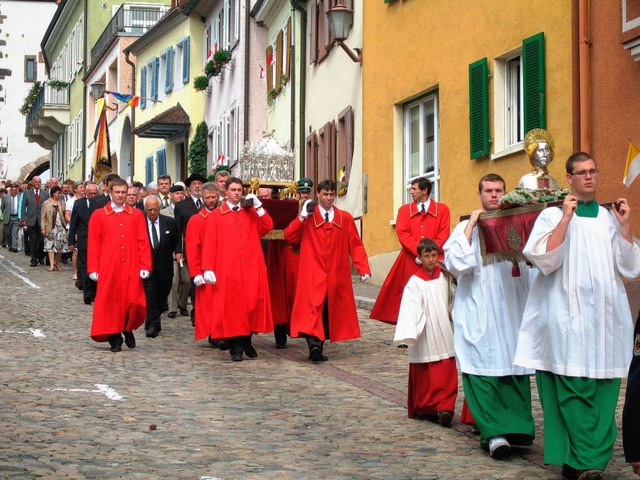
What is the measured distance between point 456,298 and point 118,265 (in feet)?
22.2

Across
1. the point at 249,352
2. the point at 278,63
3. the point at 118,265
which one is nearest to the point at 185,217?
the point at 118,265

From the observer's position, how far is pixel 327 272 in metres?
14.9

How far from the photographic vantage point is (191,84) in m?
46.1

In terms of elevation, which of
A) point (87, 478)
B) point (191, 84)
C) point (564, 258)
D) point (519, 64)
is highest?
point (191, 84)

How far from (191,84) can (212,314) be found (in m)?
32.0

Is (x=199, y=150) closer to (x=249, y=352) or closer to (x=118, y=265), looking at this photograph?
(x=118, y=265)

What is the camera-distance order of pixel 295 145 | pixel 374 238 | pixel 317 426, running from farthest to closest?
pixel 295 145, pixel 374 238, pixel 317 426

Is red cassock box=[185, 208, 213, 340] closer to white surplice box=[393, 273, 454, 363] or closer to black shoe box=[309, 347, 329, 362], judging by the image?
black shoe box=[309, 347, 329, 362]

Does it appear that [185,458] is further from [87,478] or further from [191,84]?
[191,84]

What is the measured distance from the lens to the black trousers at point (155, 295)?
17.5m

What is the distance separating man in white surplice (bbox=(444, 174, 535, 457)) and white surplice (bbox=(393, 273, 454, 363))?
1.07 meters

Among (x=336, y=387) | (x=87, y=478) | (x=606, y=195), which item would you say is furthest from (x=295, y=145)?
(x=87, y=478)

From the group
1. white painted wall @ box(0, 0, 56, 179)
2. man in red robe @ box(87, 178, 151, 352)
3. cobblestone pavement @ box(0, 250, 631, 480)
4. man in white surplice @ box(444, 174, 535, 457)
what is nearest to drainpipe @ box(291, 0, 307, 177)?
cobblestone pavement @ box(0, 250, 631, 480)

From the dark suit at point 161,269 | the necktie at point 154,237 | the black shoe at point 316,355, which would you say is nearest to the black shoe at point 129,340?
the dark suit at point 161,269
